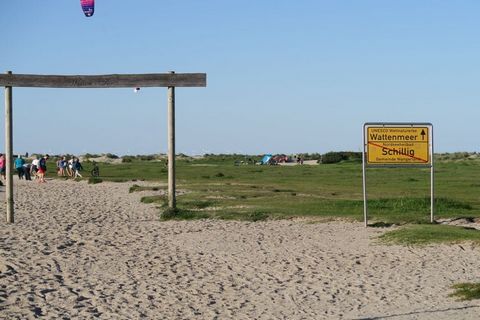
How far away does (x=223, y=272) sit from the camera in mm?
12508

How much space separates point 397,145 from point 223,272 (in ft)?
28.7

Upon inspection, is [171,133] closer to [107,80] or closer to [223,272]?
[107,80]

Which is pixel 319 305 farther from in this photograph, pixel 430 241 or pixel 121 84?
pixel 121 84

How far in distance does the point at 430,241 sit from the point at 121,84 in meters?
9.01

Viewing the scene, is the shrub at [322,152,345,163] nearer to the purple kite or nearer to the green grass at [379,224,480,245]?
the purple kite

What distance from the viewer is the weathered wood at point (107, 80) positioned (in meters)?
19.1

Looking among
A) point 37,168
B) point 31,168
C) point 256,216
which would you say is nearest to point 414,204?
point 256,216

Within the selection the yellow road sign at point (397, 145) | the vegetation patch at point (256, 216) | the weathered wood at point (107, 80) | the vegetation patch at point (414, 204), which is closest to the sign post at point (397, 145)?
the yellow road sign at point (397, 145)

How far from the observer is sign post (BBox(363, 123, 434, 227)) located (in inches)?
773

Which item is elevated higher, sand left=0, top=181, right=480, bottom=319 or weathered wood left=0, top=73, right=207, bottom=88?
weathered wood left=0, top=73, right=207, bottom=88

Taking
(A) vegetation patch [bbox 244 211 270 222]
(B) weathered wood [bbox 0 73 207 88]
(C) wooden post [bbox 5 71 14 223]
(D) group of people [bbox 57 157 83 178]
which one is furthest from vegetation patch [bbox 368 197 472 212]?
(D) group of people [bbox 57 157 83 178]

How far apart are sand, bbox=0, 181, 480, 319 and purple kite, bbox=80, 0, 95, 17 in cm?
1507

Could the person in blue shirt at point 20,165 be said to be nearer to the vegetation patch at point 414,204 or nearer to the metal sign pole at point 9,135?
the vegetation patch at point 414,204

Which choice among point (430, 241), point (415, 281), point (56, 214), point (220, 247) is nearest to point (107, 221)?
Answer: point (56, 214)
